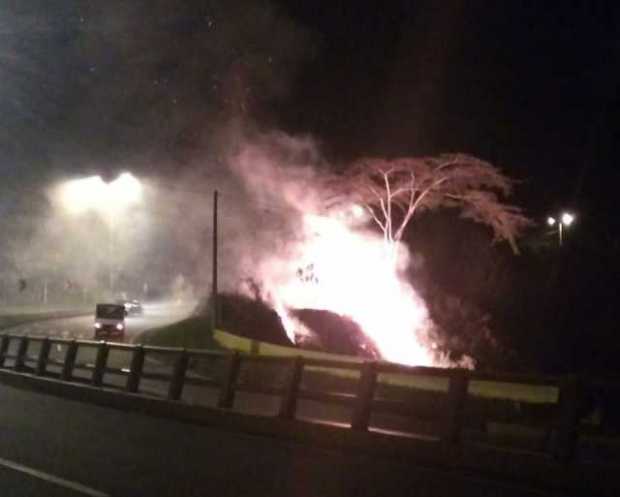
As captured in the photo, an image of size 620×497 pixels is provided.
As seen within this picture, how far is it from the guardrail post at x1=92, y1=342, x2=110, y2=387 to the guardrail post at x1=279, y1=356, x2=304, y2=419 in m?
7.27

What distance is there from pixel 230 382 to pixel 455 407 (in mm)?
5810

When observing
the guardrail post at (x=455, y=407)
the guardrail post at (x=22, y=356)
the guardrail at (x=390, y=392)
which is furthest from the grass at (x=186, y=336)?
the guardrail post at (x=455, y=407)

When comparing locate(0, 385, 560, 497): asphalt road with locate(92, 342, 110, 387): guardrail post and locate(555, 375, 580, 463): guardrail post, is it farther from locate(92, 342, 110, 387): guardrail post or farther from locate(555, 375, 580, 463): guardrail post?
locate(92, 342, 110, 387): guardrail post

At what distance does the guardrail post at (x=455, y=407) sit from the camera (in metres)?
12.2

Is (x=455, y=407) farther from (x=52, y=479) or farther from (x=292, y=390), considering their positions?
(x=52, y=479)

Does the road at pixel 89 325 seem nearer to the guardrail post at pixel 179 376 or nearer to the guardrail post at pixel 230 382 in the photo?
the guardrail post at pixel 179 376

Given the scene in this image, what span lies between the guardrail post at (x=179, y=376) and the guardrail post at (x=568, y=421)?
29.6 ft

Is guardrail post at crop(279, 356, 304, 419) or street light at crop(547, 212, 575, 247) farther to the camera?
street light at crop(547, 212, 575, 247)

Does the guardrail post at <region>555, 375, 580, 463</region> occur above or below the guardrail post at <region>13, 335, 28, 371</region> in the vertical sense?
above

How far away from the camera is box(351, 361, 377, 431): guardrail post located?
13938mm

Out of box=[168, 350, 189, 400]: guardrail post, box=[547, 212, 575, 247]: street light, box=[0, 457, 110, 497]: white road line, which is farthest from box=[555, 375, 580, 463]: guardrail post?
box=[547, 212, 575, 247]: street light

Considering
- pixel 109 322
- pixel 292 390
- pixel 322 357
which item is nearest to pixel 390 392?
pixel 322 357

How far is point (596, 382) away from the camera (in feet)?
35.7

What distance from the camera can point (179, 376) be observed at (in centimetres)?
1845
